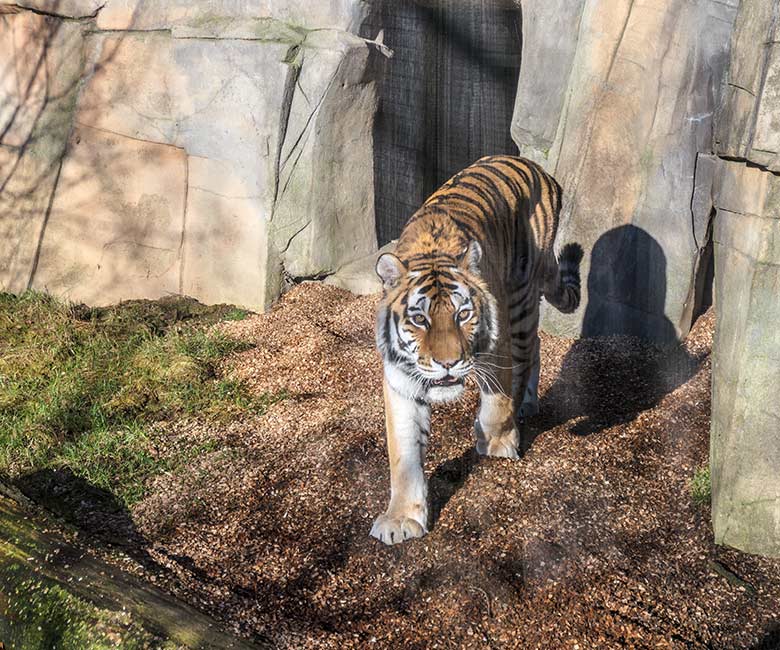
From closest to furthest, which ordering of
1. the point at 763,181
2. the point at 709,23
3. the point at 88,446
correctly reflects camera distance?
the point at 763,181
the point at 88,446
the point at 709,23

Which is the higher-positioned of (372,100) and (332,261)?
(372,100)

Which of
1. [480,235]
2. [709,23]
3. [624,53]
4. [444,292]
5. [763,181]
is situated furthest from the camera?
[624,53]

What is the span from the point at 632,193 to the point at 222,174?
2520 millimetres

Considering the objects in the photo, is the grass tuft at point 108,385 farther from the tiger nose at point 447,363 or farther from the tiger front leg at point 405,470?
the tiger nose at point 447,363

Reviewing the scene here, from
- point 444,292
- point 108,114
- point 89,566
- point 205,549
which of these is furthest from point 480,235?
point 108,114

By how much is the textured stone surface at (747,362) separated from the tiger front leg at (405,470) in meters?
1.07

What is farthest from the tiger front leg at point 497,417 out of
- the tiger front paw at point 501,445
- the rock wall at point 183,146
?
the rock wall at point 183,146

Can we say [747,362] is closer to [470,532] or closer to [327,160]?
[470,532]

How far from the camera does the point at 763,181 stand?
2.94 metres

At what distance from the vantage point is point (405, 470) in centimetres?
338

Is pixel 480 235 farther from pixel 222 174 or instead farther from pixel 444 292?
pixel 222 174

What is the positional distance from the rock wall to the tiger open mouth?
279cm

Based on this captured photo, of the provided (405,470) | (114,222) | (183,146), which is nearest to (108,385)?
(114,222)

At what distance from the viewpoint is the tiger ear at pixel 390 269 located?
11.0ft
